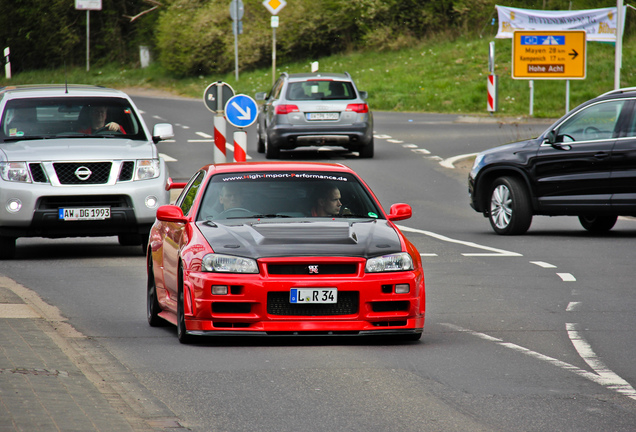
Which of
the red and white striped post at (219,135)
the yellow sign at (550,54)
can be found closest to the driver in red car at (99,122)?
the red and white striped post at (219,135)

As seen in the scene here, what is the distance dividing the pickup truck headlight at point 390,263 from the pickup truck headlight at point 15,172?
6.67m

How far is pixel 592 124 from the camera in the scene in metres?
17.0

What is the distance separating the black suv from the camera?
648 inches

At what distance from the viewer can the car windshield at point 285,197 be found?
9.44m

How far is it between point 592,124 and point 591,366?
9387mm

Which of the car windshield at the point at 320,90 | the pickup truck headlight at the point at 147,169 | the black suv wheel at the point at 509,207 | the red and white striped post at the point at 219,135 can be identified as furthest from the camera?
the car windshield at the point at 320,90

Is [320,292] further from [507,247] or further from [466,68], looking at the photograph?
[466,68]

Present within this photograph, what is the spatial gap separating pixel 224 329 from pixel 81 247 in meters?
7.88

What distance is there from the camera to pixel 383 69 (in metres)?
51.6

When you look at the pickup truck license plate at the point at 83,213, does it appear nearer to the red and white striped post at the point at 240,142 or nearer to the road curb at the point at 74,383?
the road curb at the point at 74,383

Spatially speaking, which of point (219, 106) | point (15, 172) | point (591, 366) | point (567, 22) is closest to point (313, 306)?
point (591, 366)

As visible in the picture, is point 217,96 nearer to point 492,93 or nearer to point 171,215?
point 171,215

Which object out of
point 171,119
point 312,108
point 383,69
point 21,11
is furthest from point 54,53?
point 312,108

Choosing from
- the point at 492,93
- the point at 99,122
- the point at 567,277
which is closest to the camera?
the point at 567,277
